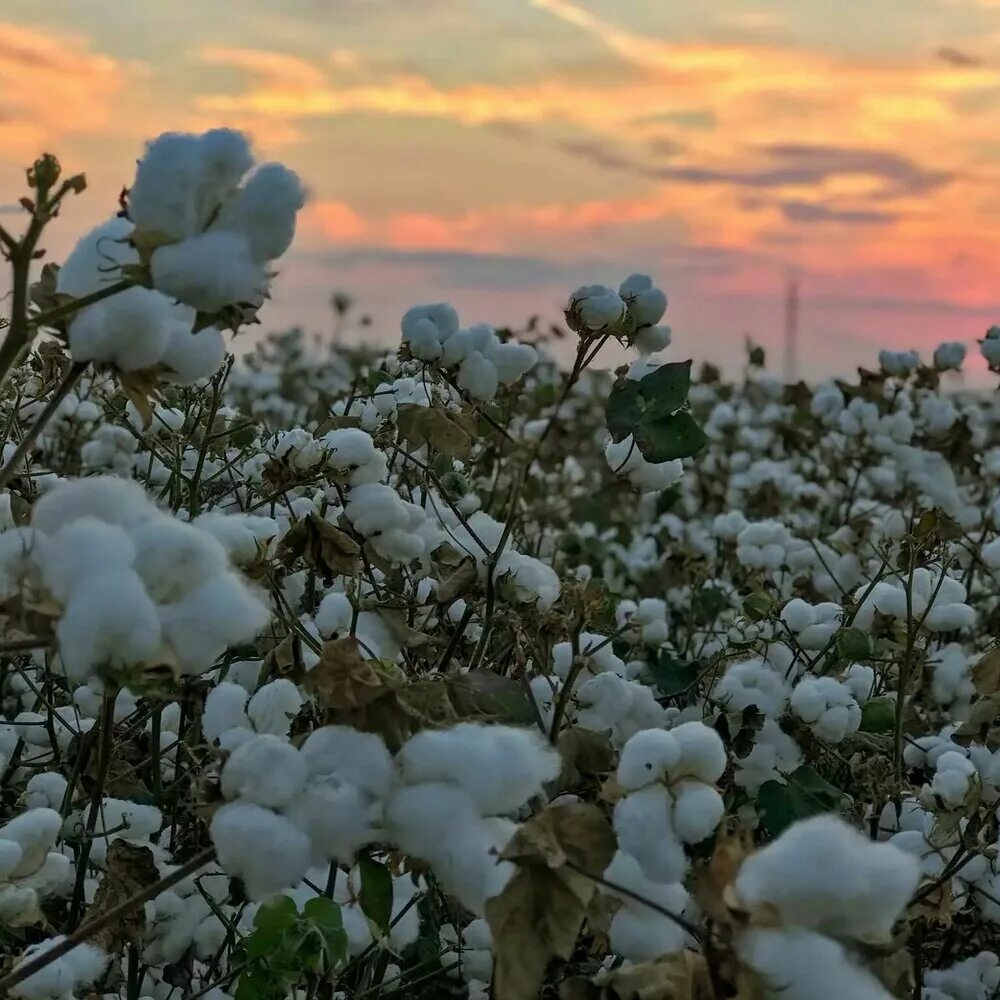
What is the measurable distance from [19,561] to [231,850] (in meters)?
0.26

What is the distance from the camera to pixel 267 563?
1501mm

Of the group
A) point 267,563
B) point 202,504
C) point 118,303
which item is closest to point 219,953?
point 267,563

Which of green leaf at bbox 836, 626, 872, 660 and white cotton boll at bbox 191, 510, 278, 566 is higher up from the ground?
white cotton boll at bbox 191, 510, 278, 566

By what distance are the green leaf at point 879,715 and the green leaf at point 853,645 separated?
0.07 meters

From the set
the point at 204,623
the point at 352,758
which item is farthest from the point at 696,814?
the point at 204,623

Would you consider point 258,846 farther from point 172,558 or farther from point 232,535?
point 232,535

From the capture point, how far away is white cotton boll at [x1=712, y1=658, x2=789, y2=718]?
6.17 feet

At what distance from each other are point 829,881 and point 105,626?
1.70 ft

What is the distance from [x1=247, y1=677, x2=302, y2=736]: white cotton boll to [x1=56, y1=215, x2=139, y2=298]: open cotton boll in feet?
1.42

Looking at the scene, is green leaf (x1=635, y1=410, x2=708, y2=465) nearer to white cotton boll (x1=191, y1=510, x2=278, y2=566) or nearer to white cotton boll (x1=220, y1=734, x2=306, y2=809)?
white cotton boll (x1=191, y1=510, x2=278, y2=566)

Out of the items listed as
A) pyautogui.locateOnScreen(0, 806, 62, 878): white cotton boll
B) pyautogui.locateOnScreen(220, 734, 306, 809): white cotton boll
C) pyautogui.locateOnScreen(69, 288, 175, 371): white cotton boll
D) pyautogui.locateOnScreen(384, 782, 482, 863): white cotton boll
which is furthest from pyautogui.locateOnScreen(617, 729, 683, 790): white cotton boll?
pyautogui.locateOnScreen(0, 806, 62, 878): white cotton boll

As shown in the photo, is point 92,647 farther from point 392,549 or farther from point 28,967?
point 392,549

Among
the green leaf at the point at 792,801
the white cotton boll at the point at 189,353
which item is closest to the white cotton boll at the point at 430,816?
the white cotton boll at the point at 189,353

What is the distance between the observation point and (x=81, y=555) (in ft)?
3.06
